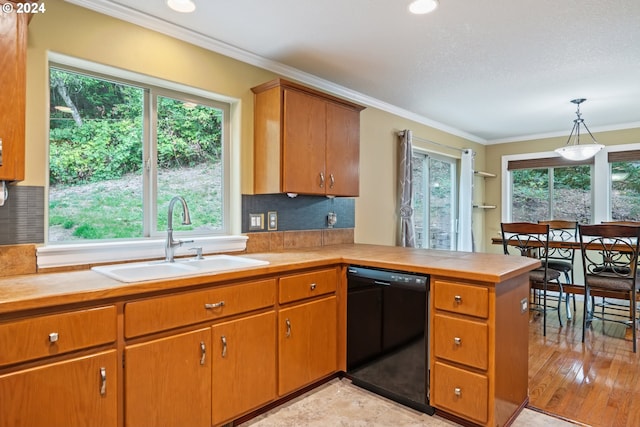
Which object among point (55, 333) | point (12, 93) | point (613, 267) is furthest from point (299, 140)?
point (613, 267)

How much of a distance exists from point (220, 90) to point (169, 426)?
206cm

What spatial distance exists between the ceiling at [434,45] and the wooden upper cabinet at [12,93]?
51 cm

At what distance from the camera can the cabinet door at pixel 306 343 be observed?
2.17m

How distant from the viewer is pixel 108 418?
4.95 feet

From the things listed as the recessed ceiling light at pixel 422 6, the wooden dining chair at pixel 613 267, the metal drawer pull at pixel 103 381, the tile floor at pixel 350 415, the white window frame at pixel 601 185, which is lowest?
the tile floor at pixel 350 415

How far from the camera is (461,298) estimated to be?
1.96 meters

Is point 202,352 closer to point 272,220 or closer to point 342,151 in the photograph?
point 272,220

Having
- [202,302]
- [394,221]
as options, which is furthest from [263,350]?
[394,221]

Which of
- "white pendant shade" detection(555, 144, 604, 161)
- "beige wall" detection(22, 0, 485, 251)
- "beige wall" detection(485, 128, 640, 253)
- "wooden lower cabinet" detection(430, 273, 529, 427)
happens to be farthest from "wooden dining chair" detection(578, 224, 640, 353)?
"beige wall" detection(485, 128, 640, 253)

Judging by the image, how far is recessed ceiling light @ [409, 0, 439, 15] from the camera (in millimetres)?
2029

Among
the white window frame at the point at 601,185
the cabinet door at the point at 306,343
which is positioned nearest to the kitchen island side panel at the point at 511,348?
the cabinet door at the point at 306,343

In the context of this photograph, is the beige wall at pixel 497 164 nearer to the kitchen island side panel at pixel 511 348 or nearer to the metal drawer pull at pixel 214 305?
the kitchen island side panel at pixel 511 348

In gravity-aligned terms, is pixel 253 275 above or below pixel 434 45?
below

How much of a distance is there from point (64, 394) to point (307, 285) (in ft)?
4.22
